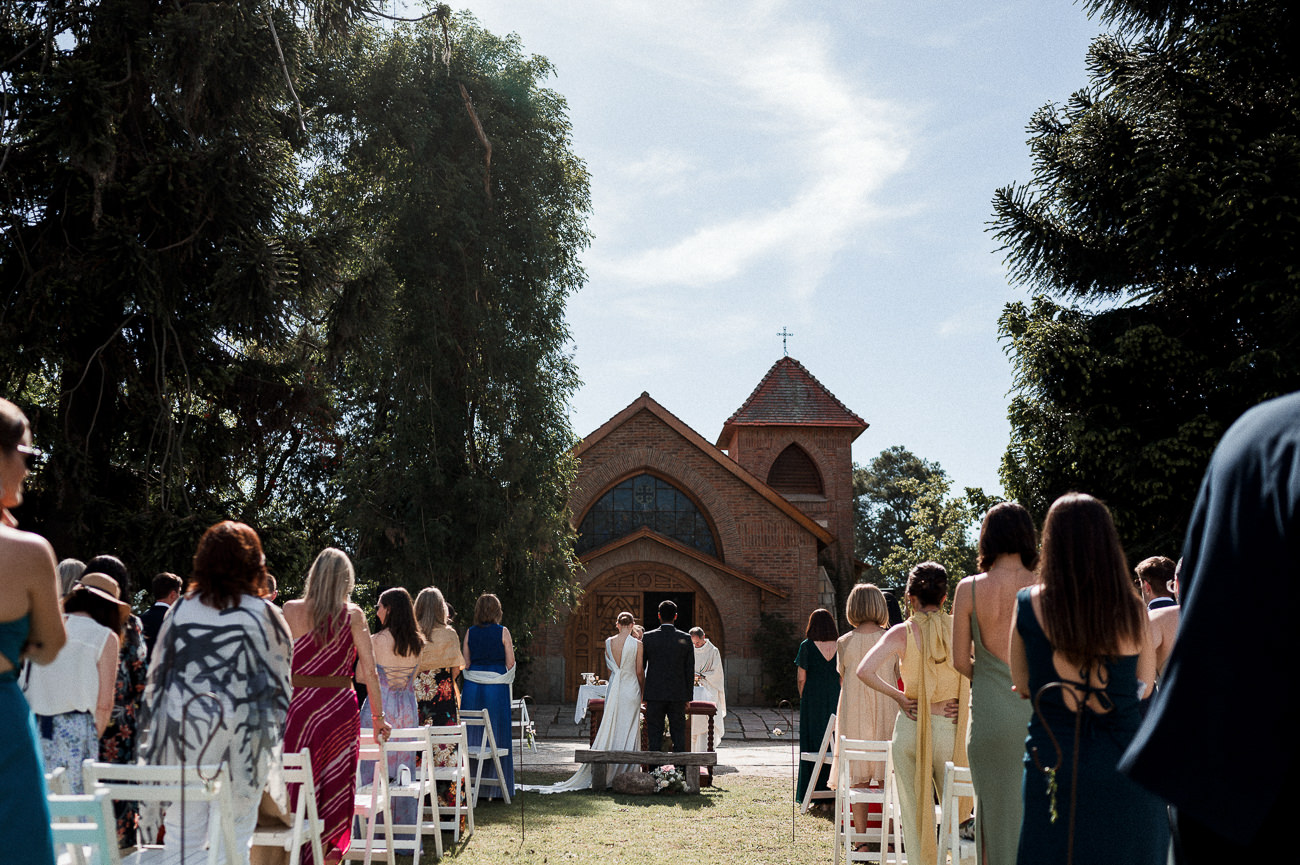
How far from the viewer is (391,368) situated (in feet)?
63.2

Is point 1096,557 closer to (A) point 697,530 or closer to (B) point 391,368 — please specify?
(B) point 391,368

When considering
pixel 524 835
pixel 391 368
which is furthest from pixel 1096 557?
pixel 391 368

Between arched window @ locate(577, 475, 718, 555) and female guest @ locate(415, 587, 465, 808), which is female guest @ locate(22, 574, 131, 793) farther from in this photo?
arched window @ locate(577, 475, 718, 555)

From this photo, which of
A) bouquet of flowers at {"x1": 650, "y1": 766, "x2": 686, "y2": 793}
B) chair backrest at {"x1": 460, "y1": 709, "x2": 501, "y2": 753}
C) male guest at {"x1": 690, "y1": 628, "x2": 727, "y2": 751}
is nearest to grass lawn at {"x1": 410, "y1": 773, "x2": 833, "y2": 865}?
bouquet of flowers at {"x1": 650, "y1": 766, "x2": 686, "y2": 793}

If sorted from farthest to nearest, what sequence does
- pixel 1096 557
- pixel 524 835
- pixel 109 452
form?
pixel 109 452 < pixel 524 835 < pixel 1096 557

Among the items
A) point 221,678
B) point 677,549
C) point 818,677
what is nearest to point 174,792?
point 221,678

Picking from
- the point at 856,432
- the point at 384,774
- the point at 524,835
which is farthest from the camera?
the point at 856,432

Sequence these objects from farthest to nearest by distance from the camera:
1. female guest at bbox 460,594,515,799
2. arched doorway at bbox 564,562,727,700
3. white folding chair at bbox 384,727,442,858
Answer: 1. arched doorway at bbox 564,562,727,700
2. female guest at bbox 460,594,515,799
3. white folding chair at bbox 384,727,442,858

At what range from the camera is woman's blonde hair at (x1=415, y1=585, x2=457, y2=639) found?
9.86 meters

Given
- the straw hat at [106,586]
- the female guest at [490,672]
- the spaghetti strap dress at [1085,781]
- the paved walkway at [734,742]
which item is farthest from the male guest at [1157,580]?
the straw hat at [106,586]

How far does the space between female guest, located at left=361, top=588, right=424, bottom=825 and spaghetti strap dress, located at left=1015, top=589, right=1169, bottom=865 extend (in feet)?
19.1

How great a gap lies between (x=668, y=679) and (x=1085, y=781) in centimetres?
1022

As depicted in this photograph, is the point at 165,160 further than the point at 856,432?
No

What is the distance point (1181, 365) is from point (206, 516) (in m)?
16.0
